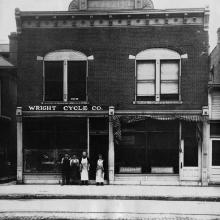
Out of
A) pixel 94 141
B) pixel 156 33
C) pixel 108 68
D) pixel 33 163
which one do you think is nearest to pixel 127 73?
pixel 108 68

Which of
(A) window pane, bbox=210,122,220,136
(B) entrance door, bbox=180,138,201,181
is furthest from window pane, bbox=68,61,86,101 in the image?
(A) window pane, bbox=210,122,220,136

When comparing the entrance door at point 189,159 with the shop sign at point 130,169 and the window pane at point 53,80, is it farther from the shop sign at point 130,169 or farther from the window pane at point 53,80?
the window pane at point 53,80

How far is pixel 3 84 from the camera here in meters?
23.1

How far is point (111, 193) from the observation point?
53.8 ft

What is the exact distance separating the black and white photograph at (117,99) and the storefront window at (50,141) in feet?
0.15

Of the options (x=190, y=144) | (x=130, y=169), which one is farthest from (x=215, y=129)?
(x=130, y=169)

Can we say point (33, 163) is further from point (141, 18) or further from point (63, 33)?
point (141, 18)

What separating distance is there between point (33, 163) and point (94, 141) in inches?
121

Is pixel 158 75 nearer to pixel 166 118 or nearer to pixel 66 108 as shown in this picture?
pixel 166 118

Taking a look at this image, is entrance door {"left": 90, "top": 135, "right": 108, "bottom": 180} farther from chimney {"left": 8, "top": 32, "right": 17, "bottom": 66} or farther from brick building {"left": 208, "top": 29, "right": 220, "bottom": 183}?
chimney {"left": 8, "top": 32, "right": 17, "bottom": 66}

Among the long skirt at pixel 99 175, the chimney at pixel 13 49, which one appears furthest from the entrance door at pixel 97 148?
the chimney at pixel 13 49

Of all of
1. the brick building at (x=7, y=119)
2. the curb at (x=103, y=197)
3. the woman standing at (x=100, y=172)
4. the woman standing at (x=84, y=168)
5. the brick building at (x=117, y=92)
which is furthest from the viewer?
the brick building at (x=7, y=119)

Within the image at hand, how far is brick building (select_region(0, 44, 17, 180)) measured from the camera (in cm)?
2264

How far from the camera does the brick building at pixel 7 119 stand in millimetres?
22641
